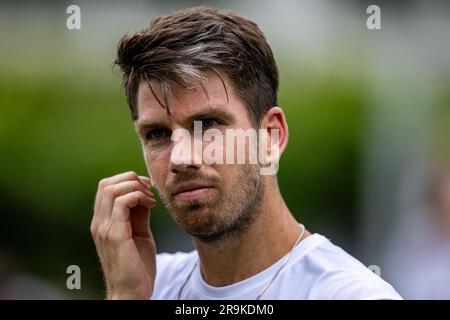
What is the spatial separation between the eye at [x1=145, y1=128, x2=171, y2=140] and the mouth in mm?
225

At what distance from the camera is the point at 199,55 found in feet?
8.32

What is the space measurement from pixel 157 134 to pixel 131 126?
354 centimetres

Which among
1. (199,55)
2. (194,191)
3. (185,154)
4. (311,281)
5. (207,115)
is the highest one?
(199,55)

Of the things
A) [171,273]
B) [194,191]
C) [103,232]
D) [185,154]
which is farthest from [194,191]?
[171,273]

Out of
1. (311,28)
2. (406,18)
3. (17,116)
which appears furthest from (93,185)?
(406,18)

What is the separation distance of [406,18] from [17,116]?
145 inches

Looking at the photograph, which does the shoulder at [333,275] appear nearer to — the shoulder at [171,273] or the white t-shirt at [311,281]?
the white t-shirt at [311,281]

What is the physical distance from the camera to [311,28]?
6.13 metres

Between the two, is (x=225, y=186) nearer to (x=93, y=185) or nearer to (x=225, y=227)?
(x=225, y=227)

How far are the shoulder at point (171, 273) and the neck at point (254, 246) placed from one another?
324mm

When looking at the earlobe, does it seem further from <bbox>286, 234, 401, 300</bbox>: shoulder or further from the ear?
<bbox>286, 234, 401, 300</bbox>: shoulder

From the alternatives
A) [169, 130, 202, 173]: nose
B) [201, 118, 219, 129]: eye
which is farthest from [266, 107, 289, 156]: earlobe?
[169, 130, 202, 173]: nose

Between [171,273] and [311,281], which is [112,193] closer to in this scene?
[171,273]
